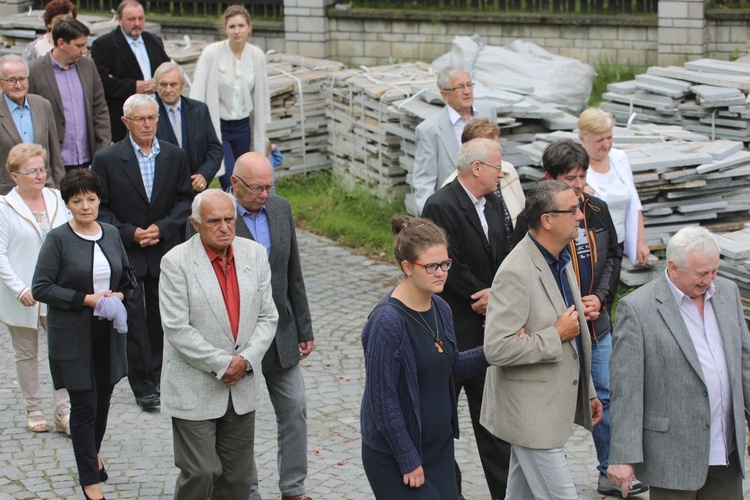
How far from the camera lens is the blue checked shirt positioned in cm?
790

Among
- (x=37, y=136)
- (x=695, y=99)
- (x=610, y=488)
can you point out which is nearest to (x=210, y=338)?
(x=610, y=488)

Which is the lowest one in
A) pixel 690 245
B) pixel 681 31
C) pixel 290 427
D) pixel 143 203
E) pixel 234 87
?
pixel 290 427

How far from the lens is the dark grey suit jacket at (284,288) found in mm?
6508

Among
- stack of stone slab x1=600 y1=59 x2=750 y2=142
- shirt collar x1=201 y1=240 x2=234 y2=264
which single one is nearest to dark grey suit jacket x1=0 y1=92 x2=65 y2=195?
shirt collar x1=201 y1=240 x2=234 y2=264

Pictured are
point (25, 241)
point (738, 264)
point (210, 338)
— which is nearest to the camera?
point (210, 338)

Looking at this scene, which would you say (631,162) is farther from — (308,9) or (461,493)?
(308,9)

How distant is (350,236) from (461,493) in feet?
18.5

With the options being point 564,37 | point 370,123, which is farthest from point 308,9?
point 370,123

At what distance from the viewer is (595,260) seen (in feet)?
21.9

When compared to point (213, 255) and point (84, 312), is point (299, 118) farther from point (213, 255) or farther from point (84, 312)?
point (213, 255)

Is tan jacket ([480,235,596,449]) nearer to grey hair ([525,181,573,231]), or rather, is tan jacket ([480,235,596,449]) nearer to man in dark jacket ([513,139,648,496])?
grey hair ([525,181,573,231])

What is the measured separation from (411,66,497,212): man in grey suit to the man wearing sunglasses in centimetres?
150

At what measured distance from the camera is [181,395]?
5.86 metres

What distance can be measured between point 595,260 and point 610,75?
9.93 metres
